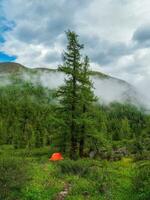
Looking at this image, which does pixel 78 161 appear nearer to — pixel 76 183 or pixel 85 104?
pixel 76 183

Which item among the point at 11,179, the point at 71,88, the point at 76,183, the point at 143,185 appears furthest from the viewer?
the point at 71,88

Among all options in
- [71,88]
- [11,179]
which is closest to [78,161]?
[11,179]

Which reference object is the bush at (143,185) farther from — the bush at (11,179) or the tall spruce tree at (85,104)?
the tall spruce tree at (85,104)

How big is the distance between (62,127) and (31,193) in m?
16.7

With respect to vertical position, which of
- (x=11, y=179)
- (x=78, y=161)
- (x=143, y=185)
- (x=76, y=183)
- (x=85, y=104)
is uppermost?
(x=85, y=104)

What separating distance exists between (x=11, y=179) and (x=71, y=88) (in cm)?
1751

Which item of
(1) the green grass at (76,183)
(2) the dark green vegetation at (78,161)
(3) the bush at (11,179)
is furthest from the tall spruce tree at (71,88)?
(3) the bush at (11,179)

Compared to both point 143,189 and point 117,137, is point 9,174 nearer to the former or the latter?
point 143,189

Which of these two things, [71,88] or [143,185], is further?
[71,88]

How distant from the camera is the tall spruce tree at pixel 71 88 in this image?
33.3 m

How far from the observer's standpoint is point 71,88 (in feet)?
110

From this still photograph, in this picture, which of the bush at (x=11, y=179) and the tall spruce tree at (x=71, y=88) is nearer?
the bush at (x=11, y=179)

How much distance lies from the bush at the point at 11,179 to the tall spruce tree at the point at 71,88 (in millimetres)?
14511

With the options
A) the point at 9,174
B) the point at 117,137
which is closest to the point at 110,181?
the point at 9,174
